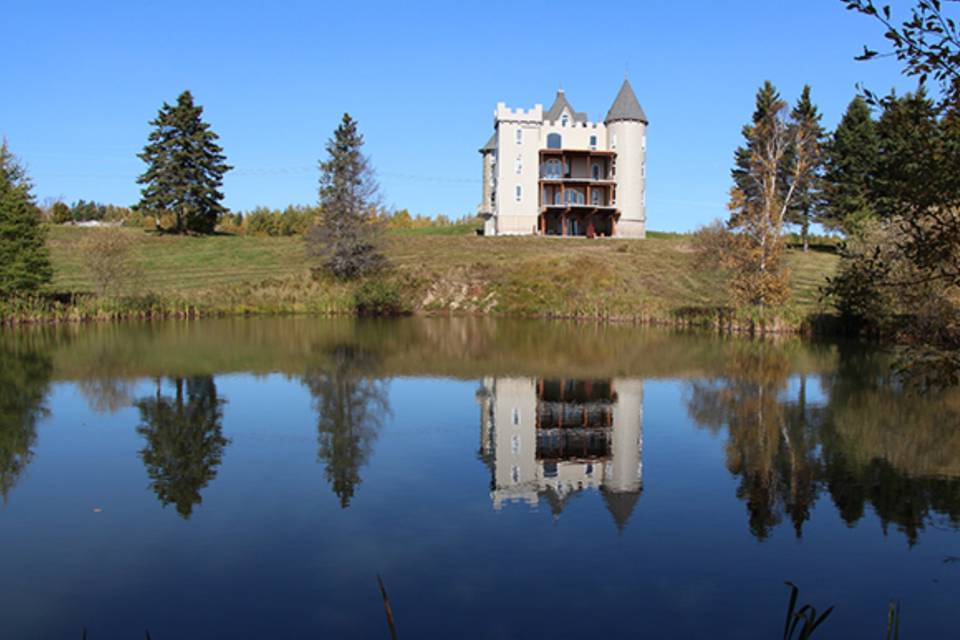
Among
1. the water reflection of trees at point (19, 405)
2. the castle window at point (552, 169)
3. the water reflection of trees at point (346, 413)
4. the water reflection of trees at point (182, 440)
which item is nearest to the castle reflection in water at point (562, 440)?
the water reflection of trees at point (346, 413)

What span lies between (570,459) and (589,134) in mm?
63051

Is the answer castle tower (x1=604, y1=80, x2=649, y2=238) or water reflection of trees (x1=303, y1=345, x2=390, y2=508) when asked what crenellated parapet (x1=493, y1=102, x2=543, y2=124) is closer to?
castle tower (x1=604, y1=80, x2=649, y2=238)

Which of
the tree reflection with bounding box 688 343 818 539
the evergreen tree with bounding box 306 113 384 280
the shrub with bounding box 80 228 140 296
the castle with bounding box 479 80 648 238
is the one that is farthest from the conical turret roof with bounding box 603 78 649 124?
the tree reflection with bounding box 688 343 818 539

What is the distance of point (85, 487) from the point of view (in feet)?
41.9

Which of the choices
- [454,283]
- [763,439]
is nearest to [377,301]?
[454,283]

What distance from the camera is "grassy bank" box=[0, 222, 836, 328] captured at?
47.6 meters

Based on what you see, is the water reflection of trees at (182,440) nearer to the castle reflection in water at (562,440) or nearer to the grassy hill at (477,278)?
the castle reflection in water at (562,440)

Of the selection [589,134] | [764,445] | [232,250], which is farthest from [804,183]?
[764,445]

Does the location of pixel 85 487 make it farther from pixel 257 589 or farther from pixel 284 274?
pixel 284 274

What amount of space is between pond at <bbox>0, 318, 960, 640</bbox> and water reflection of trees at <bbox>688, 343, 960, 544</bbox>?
82 mm

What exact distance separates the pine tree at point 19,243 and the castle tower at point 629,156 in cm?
4565

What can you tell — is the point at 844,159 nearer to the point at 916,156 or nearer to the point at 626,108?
the point at 626,108

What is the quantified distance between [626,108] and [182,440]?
209 feet

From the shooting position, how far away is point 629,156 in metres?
73.2
